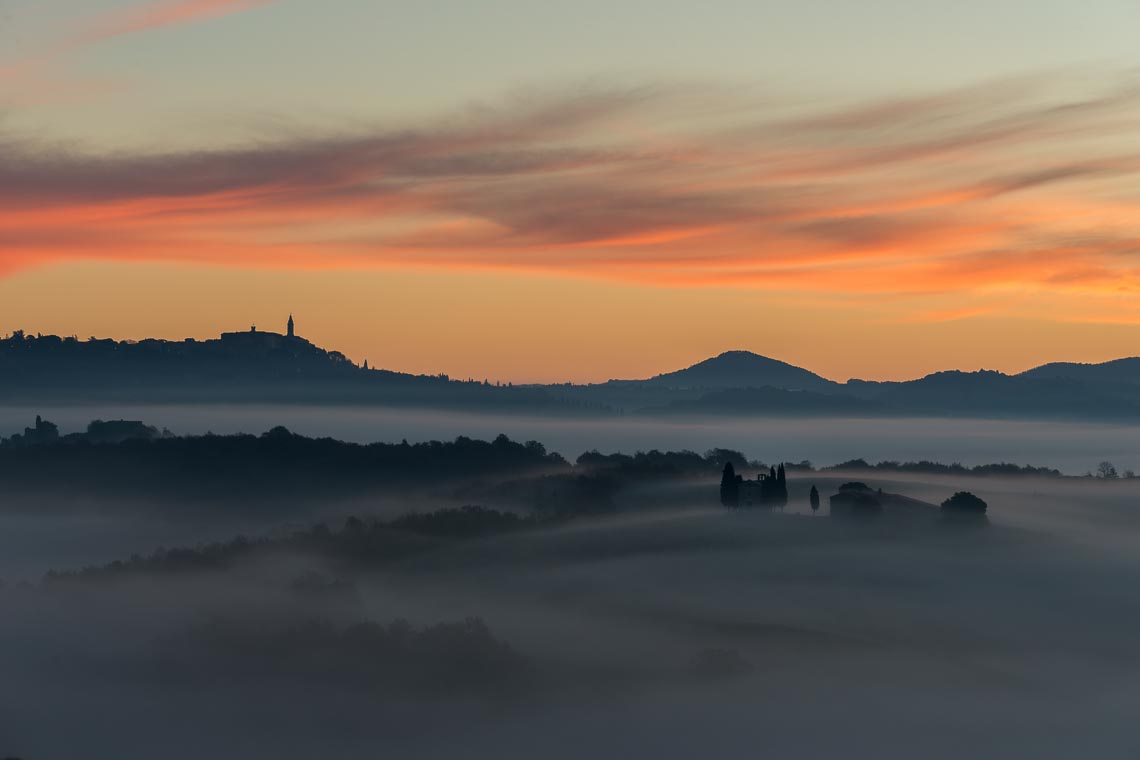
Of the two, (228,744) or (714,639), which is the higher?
(714,639)

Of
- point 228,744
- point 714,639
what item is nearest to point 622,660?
point 714,639

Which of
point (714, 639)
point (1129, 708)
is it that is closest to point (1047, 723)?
point (1129, 708)

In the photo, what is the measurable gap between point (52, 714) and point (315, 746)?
4530cm

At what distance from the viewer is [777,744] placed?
159m

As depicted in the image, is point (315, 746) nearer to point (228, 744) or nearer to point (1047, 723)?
point (228, 744)

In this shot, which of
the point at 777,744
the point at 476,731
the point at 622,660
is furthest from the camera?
the point at 622,660

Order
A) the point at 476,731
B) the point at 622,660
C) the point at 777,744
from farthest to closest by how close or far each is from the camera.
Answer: the point at 622,660
the point at 476,731
the point at 777,744

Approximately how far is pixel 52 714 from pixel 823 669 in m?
116

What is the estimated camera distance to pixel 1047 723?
160750 millimetres

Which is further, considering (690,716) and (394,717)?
(394,717)

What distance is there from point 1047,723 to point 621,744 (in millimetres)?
53843

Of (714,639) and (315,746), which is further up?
(714,639)

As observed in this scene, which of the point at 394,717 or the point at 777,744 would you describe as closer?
the point at 777,744

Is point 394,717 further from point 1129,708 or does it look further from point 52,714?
point 1129,708
